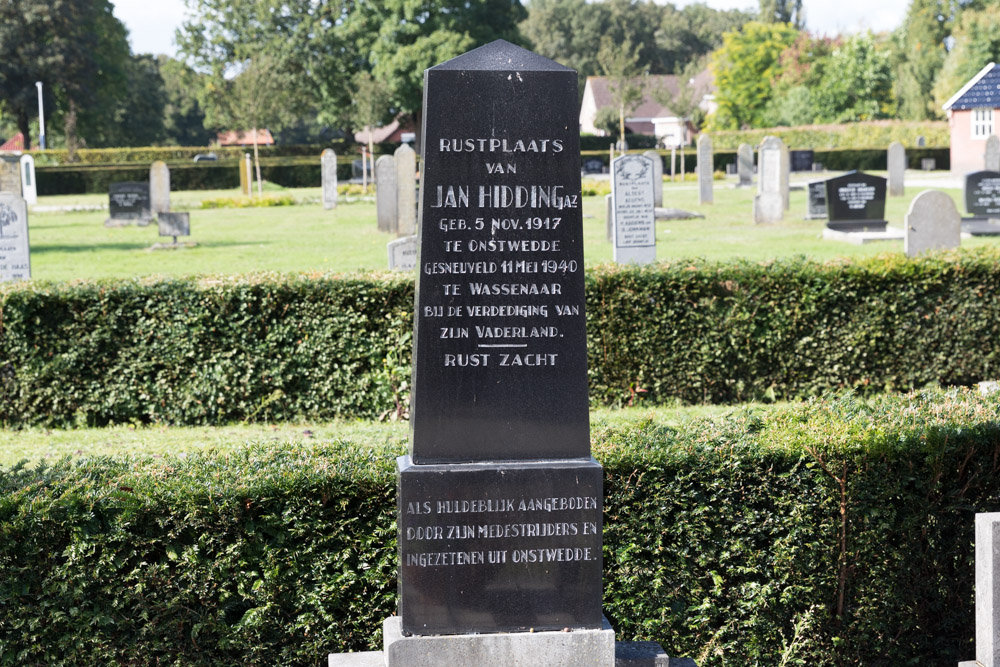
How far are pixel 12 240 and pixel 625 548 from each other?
1151 cm

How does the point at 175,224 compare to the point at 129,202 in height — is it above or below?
below

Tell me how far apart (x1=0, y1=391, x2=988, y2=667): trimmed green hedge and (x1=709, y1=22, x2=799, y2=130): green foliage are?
69.8 meters

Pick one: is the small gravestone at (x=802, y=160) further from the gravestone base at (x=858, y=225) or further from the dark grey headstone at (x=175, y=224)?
the dark grey headstone at (x=175, y=224)

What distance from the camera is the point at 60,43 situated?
61656mm

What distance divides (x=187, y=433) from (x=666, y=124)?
291 ft

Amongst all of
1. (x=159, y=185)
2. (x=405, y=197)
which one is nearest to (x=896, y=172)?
(x=405, y=197)

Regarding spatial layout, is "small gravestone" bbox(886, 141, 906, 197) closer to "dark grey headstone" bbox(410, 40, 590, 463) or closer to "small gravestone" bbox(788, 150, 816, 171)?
"small gravestone" bbox(788, 150, 816, 171)

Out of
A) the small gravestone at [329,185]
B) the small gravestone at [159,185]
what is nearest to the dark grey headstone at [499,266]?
the small gravestone at [159,185]

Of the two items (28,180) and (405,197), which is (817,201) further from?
(28,180)

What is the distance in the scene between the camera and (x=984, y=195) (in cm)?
2236

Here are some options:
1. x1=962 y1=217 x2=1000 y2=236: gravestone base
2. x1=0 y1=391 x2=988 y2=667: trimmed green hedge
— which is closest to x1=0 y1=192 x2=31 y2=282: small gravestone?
x1=0 y1=391 x2=988 y2=667: trimmed green hedge

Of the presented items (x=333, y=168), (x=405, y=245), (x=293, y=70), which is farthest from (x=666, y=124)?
(x=405, y=245)

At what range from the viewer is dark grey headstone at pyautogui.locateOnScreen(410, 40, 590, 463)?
405 centimetres

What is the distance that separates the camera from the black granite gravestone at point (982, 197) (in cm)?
2228
